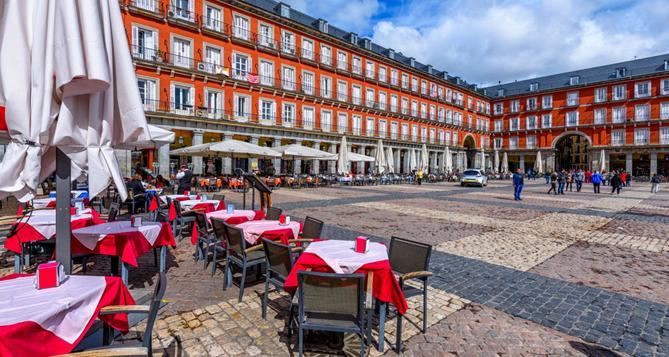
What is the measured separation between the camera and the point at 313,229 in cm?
501

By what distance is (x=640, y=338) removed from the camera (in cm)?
327

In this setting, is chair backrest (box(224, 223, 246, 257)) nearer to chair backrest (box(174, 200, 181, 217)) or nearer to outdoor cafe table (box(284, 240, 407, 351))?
outdoor cafe table (box(284, 240, 407, 351))

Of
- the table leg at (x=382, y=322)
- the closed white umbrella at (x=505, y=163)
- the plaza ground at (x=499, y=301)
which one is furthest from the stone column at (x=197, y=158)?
the closed white umbrella at (x=505, y=163)

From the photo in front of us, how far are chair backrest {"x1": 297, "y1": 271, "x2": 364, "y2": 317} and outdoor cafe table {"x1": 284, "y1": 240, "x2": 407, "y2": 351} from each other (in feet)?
1.07

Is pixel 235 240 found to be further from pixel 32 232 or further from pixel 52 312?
pixel 32 232

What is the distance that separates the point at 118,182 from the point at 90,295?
0.77 m

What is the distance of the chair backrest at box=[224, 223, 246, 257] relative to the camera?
13.3 ft

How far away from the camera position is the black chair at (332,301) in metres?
2.56

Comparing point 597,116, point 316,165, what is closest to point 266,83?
point 316,165

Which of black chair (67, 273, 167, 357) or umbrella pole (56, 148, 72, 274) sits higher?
umbrella pole (56, 148, 72, 274)

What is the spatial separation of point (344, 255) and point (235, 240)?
5.47ft

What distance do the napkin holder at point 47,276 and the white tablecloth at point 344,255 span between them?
1.99 metres

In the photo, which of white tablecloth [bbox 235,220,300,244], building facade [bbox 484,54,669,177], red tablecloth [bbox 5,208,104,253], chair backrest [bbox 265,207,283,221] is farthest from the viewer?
building facade [bbox 484,54,669,177]

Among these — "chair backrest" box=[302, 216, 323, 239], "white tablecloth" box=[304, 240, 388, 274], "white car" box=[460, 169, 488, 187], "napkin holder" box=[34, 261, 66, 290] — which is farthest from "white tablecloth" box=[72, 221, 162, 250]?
"white car" box=[460, 169, 488, 187]
